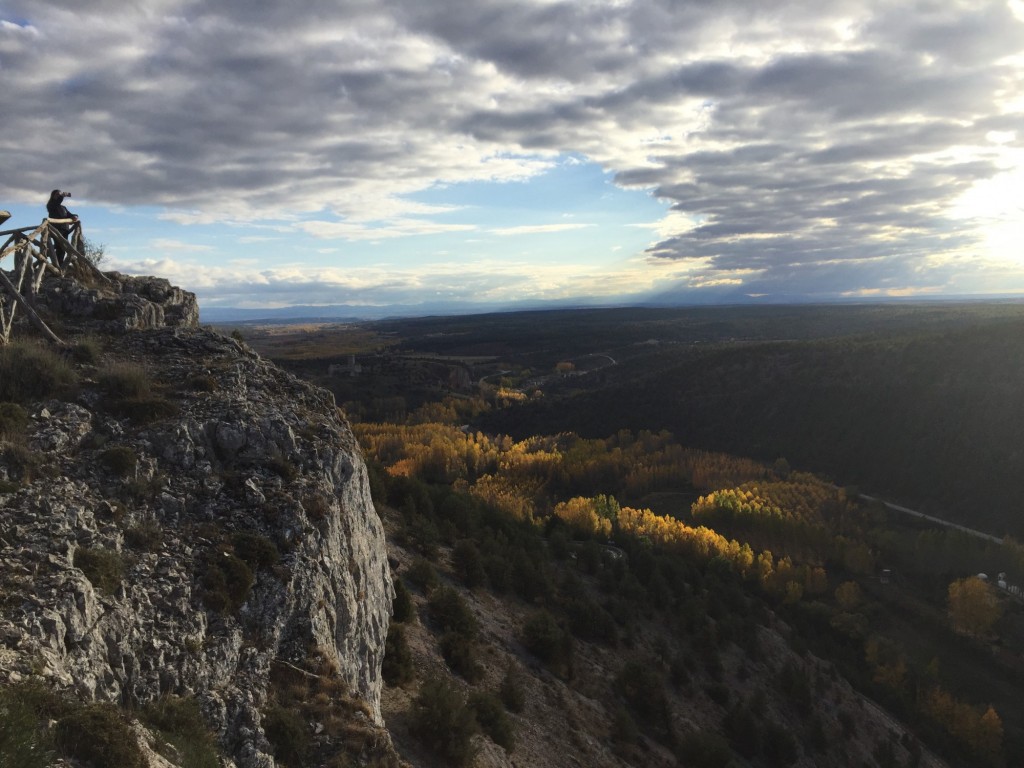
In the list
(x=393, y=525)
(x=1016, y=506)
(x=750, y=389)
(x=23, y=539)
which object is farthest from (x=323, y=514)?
(x=750, y=389)

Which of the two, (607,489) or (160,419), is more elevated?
(160,419)

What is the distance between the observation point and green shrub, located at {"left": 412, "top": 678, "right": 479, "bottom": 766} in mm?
18922

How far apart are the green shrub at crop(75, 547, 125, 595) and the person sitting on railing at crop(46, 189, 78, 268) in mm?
16247

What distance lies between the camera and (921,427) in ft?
385

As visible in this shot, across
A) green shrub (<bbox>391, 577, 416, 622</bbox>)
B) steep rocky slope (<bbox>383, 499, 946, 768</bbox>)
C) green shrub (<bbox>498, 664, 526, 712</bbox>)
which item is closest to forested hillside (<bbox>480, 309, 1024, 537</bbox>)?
steep rocky slope (<bbox>383, 499, 946, 768</bbox>)

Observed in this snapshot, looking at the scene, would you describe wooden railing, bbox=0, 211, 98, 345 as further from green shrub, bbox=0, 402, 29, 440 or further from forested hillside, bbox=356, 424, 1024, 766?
forested hillside, bbox=356, 424, 1024, 766

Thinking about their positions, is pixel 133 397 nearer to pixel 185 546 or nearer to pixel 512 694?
pixel 185 546

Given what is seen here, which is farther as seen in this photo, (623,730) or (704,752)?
(704,752)

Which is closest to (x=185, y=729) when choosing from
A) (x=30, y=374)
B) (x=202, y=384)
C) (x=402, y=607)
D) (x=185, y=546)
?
(x=185, y=546)

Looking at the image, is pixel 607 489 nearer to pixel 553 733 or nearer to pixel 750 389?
pixel 750 389

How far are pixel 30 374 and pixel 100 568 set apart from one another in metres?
7.75

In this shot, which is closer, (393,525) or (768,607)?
(393,525)

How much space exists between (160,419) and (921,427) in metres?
Result: 134

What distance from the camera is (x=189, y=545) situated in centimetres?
1444
